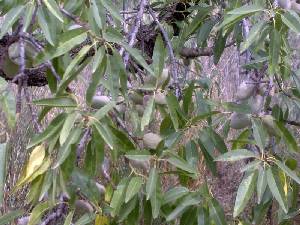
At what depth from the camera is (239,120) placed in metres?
0.91

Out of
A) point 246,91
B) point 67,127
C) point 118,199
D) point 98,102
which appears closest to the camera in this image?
point 67,127

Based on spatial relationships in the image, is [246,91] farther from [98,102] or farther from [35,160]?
[35,160]

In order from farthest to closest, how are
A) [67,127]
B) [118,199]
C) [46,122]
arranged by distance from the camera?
[46,122] < [118,199] < [67,127]

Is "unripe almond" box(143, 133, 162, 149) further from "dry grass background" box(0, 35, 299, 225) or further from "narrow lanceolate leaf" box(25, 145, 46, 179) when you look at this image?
"dry grass background" box(0, 35, 299, 225)

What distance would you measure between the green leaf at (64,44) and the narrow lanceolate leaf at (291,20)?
0.29 meters

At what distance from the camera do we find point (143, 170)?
0.79 metres

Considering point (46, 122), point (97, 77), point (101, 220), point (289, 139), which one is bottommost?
point (46, 122)

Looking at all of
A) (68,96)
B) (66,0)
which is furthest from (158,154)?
(66,0)

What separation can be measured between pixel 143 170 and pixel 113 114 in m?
0.10

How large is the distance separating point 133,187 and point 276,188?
7.7 inches

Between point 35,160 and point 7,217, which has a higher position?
point 35,160

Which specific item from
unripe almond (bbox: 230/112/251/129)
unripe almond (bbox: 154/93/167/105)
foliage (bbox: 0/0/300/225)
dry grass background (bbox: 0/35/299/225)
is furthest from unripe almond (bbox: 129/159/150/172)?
dry grass background (bbox: 0/35/299/225)

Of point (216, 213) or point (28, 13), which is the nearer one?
point (28, 13)

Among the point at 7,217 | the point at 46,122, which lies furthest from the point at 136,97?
the point at 46,122
